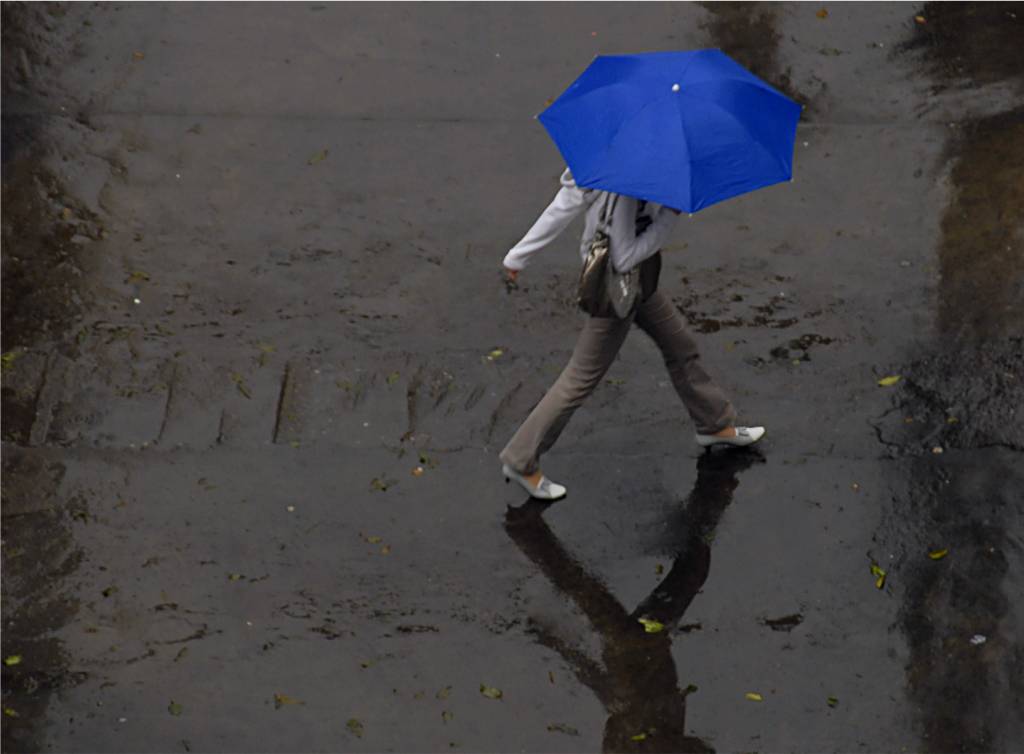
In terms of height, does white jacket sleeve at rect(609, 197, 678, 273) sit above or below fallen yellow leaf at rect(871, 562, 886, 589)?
above

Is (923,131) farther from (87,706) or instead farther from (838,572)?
(87,706)

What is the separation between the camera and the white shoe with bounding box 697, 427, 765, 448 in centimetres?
725

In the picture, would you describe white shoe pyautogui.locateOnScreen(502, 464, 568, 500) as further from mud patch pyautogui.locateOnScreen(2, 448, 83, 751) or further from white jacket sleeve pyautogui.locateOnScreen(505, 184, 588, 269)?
mud patch pyautogui.locateOnScreen(2, 448, 83, 751)

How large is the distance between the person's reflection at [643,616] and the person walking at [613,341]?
0.61 ft

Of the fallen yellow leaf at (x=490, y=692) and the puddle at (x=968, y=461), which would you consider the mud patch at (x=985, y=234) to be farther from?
the fallen yellow leaf at (x=490, y=692)

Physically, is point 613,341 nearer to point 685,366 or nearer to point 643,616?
point 685,366

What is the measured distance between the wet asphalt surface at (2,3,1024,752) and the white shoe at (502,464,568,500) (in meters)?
0.06

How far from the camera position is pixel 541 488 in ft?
23.2

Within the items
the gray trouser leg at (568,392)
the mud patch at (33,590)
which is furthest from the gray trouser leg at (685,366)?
the mud patch at (33,590)

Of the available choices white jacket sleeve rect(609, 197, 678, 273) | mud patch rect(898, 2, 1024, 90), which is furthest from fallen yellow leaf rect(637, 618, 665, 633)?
mud patch rect(898, 2, 1024, 90)

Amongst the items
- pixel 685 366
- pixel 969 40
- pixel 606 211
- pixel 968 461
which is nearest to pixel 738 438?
pixel 685 366

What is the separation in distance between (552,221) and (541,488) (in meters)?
1.42

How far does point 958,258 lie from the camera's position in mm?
8352

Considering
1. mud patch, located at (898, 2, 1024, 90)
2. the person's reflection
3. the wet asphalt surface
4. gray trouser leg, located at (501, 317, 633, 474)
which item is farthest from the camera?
mud patch, located at (898, 2, 1024, 90)
